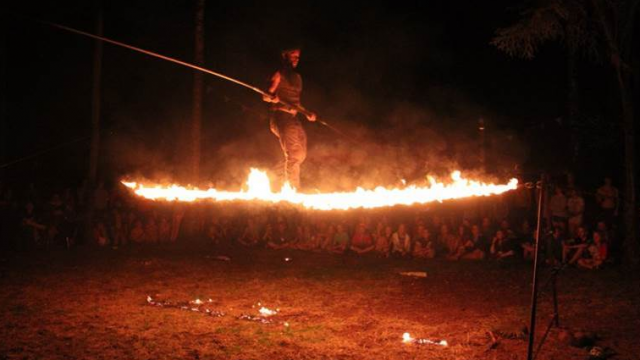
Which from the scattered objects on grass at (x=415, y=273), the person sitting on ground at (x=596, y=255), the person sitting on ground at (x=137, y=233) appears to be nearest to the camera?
the scattered objects on grass at (x=415, y=273)

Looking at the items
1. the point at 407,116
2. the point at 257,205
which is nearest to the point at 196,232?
the point at 257,205

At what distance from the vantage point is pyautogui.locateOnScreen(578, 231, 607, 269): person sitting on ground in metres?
11.1

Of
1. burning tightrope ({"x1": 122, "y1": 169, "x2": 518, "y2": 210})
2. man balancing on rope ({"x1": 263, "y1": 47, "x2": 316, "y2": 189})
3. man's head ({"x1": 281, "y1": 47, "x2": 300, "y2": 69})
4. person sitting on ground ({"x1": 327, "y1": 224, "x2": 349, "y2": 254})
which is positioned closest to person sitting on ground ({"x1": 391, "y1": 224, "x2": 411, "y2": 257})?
person sitting on ground ({"x1": 327, "y1": 224, "x2": 349, "y2": 254})

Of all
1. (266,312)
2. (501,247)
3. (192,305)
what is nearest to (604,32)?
(501,247)

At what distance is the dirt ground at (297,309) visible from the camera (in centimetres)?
650

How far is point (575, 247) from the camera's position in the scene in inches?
448

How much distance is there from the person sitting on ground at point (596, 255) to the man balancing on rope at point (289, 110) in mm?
6489

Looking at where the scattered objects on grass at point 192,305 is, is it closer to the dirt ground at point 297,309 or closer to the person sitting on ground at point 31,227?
the dirt ground at point 297,309

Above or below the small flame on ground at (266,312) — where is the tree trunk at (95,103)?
above

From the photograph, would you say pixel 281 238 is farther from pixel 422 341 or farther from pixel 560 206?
pixel 422 341

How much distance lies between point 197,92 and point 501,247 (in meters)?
9.39

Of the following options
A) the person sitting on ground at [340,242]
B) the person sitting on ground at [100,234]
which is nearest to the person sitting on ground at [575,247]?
the person sitting on ground at [340,242]

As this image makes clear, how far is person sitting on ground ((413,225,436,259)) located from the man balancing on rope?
5.92 meters

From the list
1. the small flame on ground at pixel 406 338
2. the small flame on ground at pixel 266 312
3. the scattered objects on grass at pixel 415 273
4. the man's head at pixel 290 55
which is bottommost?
the small flame on ground at pixel 406 338
